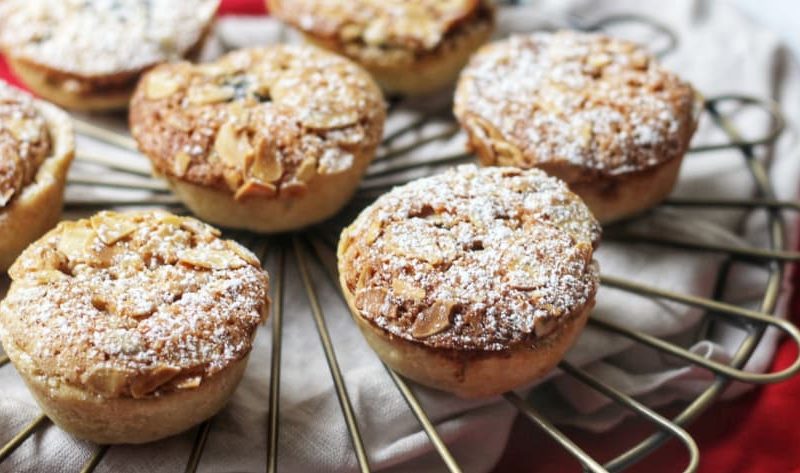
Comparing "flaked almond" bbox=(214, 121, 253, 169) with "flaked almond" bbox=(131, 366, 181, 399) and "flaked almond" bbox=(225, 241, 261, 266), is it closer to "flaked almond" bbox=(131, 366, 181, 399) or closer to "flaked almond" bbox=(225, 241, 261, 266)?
"flaked almond" bbox=(225, 241, 261, 266)

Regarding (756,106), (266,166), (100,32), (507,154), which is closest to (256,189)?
(266,166)

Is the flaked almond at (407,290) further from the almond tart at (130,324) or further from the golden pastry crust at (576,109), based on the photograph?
the golden pastry crust at (576,109)

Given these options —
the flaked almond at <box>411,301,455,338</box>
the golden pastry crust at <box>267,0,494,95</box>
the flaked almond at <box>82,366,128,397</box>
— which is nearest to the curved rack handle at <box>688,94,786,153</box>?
the golden pastry crust at <box>267,0,494,95</box>

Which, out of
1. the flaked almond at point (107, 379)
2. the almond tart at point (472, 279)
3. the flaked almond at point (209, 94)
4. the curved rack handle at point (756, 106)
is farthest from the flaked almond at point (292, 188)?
the curved rack handle at point (756, 106)

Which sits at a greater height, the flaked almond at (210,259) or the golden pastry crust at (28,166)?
the golden pastry crust at (28,166)

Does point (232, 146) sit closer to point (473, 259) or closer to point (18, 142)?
point (18, 142)

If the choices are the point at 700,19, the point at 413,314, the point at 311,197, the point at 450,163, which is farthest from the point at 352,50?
the point at 700,19

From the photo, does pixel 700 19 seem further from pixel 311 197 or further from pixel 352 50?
pixel 311 197
